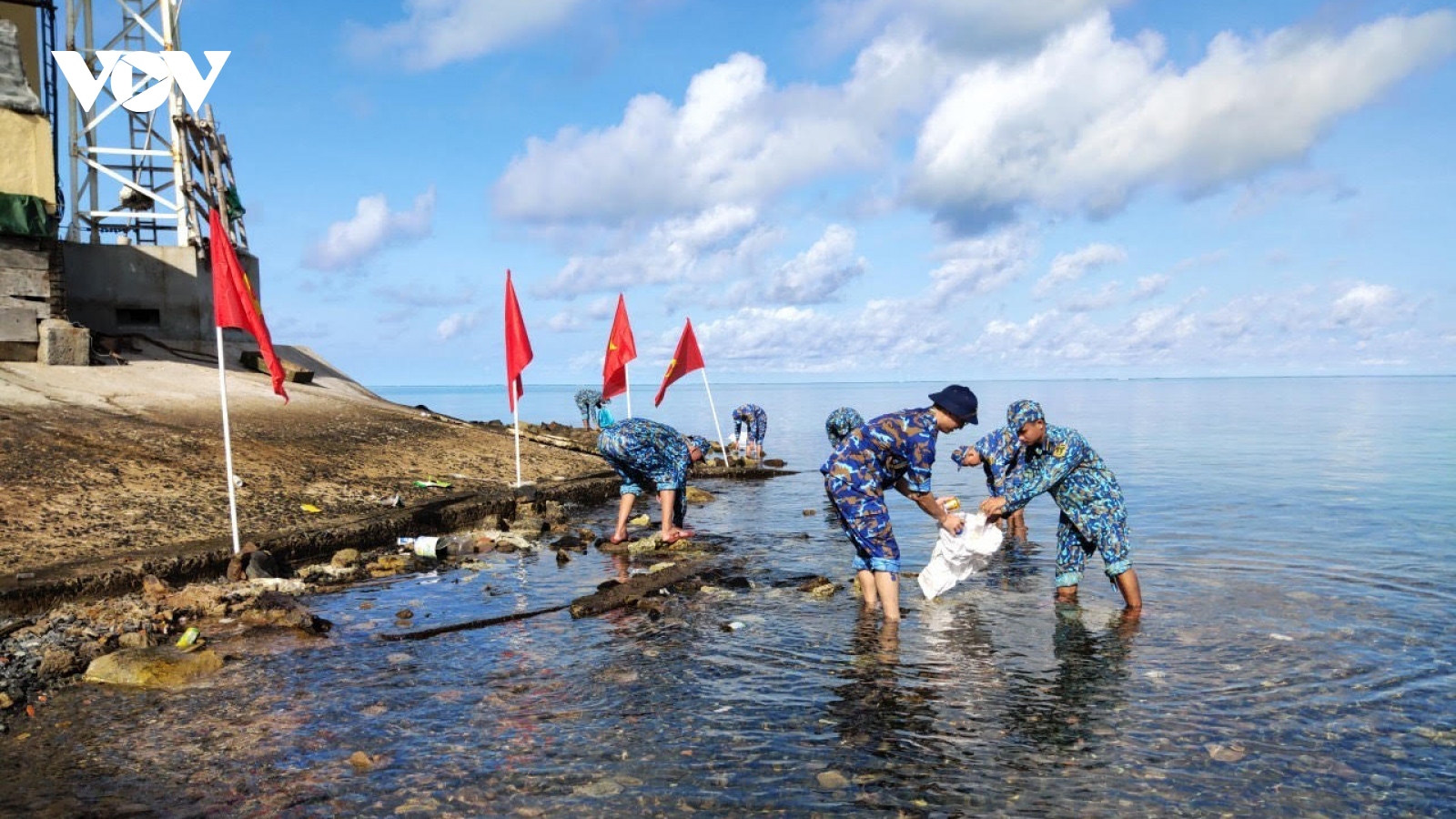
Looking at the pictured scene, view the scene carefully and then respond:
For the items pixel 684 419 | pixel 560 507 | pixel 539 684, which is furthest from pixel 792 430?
pixel 539 684

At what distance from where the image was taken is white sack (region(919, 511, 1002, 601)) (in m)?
8.27

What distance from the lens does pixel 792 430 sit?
47.8 meters

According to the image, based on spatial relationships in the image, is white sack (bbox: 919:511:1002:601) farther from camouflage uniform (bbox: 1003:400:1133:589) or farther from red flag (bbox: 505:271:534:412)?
red flag (bbox: 505:271:534:412)

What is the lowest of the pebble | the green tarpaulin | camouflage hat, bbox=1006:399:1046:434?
the pebble

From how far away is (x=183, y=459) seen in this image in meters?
12.2

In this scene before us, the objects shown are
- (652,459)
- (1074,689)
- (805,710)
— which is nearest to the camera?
(805,710)

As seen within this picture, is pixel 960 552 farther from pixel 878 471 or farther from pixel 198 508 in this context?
pixel 198 508

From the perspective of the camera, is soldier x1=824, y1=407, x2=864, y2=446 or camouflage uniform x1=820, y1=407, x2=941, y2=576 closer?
camouflage uniform x1=820, y1=407, x2=941, y2=576

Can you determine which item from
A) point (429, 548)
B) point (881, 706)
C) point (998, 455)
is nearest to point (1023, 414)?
point (998, 455)

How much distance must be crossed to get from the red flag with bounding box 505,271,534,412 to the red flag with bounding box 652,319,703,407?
5747mm

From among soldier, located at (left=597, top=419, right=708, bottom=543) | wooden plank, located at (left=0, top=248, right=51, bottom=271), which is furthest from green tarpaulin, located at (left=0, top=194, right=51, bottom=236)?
soldier, located at (left=597, top=419, right=708, bottom=543)

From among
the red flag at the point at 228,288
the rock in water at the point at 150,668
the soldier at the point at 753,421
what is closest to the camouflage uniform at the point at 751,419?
the soldier at the point at 753,421

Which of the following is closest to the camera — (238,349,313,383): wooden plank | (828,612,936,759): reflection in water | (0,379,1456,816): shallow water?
(0,379,1456,816): shallow water

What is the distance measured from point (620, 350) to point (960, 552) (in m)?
10.7
